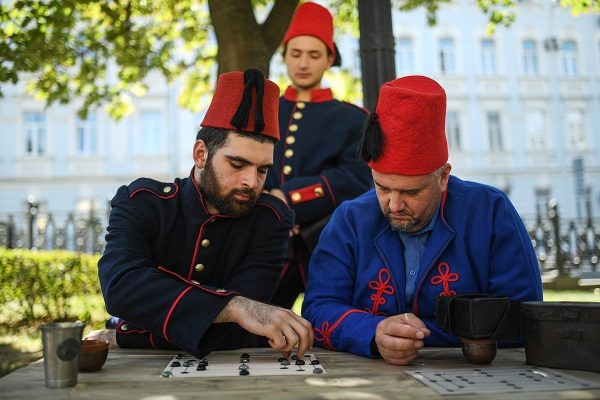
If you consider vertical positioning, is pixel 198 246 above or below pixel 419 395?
above

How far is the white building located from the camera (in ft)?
81.8

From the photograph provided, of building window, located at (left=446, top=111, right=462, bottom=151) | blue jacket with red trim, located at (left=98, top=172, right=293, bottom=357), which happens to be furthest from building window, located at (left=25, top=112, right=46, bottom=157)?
blue jacket with red trim, located at (left=98, top=172, right=293, bottom=357)

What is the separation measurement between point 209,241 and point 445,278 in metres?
1.01

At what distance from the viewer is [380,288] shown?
2416 mm

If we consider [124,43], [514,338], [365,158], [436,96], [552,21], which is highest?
[552,21]

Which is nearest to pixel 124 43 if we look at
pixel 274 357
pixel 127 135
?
pixel 274 357

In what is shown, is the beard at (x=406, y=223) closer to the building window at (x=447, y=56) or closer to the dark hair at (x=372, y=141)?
the dark hair at (x=372, y=141)

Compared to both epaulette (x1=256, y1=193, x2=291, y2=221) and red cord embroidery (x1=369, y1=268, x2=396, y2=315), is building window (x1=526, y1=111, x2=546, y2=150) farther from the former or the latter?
red cord embroidery (x1=369, y1=268, x2=396, y2=315)

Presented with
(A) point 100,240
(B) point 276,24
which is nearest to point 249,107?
(B) point 276,24

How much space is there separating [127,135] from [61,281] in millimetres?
17919

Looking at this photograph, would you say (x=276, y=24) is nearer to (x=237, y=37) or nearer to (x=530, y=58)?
(x=237, y=37)

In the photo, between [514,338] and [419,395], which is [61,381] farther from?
[514,338]

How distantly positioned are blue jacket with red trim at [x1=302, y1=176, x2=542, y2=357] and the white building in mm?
22492

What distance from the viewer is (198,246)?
262 centimetres
